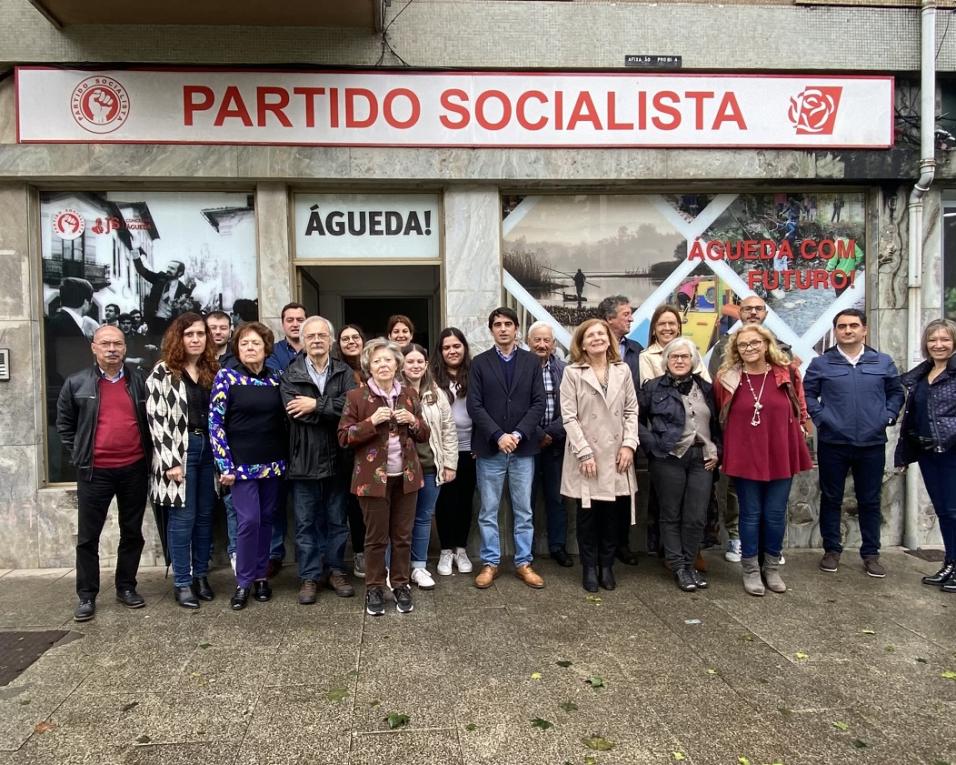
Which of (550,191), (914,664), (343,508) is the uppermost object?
(550,191)

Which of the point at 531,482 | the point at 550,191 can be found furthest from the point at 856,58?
the point at 531,482

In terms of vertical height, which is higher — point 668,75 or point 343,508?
point 668,75

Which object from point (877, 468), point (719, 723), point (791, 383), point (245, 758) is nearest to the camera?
point (245, 758)

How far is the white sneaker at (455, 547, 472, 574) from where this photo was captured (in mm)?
5082

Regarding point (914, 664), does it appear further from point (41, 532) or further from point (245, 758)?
point (41, 532)

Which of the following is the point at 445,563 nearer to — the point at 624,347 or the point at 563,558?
the point at 563,558

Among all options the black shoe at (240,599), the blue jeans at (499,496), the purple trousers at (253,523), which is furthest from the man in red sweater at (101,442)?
the blue jeans at (499,496)

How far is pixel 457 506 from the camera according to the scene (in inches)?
200

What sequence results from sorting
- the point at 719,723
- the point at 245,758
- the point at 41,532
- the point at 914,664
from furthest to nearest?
1. the point at 41,532
2. the point at 914,664
3. the point at 719,723
4. the point at 245,758

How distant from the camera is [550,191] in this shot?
5.93 meters

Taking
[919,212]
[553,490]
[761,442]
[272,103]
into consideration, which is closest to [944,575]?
[761,442]

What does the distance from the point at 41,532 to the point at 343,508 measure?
280 centimetres

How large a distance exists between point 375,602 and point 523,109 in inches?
165

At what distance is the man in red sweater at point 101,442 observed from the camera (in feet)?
13.9
